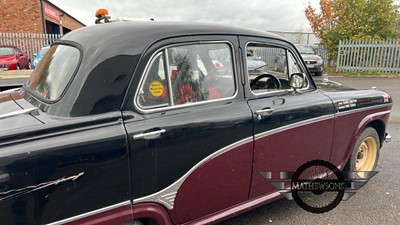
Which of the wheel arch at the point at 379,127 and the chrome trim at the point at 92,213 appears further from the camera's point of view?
the wheel arch at the point at 379,127

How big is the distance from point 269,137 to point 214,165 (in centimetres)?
58

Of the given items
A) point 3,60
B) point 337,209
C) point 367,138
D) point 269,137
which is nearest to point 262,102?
point 269,137

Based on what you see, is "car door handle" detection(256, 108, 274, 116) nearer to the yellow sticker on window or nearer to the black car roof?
the black car roof

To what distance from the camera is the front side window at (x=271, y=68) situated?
9.29ft

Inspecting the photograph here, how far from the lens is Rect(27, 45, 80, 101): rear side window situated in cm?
202

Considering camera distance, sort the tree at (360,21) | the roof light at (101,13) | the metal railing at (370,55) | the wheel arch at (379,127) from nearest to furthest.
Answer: the roof light at (101,13)
the wheel arch at (379,127)
the metal railing at (370,55)
the tree at (360,21)

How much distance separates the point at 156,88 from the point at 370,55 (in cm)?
1639

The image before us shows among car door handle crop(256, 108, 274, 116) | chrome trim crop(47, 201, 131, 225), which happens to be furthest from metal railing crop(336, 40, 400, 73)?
chrome trim crop(47, 201, 131, 225)

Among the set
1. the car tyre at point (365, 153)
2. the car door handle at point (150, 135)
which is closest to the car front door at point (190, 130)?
the car door handle at point (150, 135)

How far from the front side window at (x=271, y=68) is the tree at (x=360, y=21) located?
1527 cm

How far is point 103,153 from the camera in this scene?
1.74m

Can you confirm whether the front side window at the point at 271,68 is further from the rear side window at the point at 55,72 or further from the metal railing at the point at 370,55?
the metal railing at the point at 370,55

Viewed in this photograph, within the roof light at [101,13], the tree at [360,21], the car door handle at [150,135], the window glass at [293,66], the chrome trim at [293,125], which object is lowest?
the chrome trim at [293,125]
